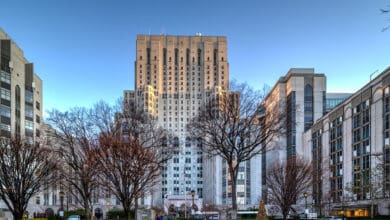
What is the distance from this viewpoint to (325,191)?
129125 millimetres

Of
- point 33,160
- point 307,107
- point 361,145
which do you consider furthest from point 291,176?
point 307,107

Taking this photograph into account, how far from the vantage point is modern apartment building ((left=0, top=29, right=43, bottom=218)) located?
105188 millimetres

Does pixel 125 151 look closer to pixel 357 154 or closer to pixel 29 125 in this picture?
pixel 357 154

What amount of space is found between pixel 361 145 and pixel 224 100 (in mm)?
77849

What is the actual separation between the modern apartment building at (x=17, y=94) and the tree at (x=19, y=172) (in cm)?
5640

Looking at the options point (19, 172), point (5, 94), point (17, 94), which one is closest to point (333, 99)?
point (17, 94)

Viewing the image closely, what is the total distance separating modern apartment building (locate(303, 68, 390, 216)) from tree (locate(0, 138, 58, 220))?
190 ft

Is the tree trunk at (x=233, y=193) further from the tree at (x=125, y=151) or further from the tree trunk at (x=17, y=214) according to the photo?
the tree trunk at (x=17, y=214)

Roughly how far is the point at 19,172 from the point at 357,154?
283ft

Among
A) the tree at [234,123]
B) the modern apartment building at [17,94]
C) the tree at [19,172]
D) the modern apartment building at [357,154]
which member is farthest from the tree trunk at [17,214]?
the modern apartment building at [17,94]

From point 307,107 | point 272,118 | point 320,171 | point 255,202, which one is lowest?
point 255,202

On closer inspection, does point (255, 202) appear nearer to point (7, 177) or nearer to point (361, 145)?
point (361, 145)

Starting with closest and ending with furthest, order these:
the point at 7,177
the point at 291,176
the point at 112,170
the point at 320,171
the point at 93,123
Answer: the point at 7,177
the point at 112,170
the point at 93,123
the point at 291,176
the point at 320,171

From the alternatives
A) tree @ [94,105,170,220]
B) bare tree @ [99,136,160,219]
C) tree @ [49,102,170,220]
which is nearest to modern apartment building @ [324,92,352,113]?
tree @ [49,102,170,220]
